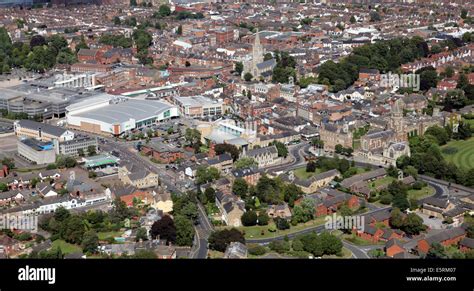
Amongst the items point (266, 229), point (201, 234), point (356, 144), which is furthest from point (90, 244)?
point (356, 144)

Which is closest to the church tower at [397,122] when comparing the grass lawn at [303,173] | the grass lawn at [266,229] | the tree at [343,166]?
the tree at [343,166]

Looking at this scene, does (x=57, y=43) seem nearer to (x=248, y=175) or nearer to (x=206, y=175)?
(x=206, y=175)

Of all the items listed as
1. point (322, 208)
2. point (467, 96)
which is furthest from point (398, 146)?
point (467, 96)

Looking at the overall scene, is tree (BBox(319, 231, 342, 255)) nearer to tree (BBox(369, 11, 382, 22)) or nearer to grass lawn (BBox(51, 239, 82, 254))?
grass lawn (BBox(51, 239, 82, 254))
